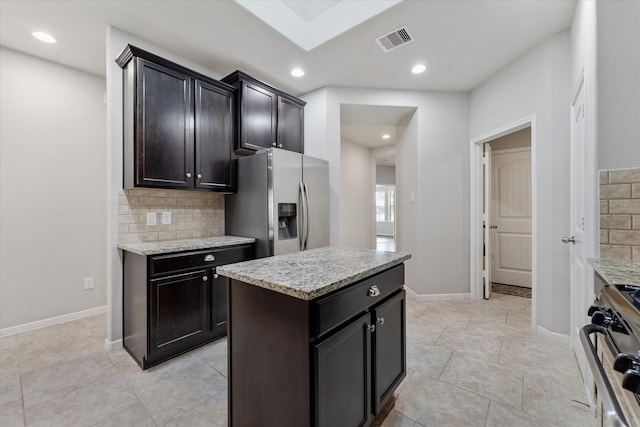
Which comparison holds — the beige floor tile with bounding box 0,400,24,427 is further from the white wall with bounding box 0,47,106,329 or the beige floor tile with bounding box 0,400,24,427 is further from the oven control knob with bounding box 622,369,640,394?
the oven control knob with bounding box 622,369,640,394

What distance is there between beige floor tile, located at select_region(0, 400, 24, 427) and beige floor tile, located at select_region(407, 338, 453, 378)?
243 cm

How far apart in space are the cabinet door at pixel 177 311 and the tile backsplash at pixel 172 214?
26.7 inches

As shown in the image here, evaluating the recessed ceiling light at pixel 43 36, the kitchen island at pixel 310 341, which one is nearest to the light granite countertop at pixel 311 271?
the kitchen island at pixel 310 341

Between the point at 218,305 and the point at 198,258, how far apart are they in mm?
487

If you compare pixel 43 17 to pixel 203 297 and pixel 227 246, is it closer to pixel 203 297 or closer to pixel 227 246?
pixel 227 246

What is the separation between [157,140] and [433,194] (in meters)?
3.18

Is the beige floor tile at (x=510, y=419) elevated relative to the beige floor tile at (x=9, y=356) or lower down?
lower down

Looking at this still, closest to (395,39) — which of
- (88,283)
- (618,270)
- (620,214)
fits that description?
(620,214)

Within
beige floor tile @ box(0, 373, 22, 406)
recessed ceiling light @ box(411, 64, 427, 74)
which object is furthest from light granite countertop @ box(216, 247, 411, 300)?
recessed ceiling light @ box(411, 64, 427, 74)

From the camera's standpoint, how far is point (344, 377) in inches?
46.8

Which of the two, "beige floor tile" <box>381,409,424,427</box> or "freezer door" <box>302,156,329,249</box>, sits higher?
"freezer door" <box>302,156,329,249</box>

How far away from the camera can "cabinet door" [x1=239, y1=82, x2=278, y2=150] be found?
2926mm

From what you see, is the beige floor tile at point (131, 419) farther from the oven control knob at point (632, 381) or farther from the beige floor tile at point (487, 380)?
the oven control knob at point (632, 381)

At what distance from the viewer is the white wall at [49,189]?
2.62 metres
